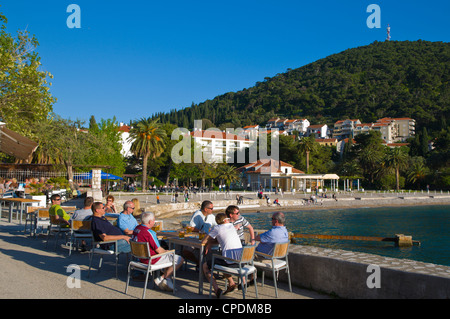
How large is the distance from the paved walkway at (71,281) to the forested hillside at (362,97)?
130m

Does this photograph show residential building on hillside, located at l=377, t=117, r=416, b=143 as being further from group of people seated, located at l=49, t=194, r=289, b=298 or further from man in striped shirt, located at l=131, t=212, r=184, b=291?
man in striped shirt, located at l=131, t=212, r=184, b=291

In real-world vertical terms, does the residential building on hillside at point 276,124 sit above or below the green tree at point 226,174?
above

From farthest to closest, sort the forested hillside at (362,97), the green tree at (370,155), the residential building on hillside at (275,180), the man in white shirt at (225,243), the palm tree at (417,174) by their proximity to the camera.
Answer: the forested hillside at (362,97) < the green tree at (370,155) < the palm tree at (417,174) < the residential building on hillside at (275,180) < the man in white shirt at (225,243)

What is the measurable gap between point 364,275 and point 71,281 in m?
4.20

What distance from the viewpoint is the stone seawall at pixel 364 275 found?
4.19 metres

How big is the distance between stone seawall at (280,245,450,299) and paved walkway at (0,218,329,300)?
23cm

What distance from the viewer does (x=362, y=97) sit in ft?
534

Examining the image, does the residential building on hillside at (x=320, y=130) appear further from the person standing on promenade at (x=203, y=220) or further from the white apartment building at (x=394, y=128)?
the person standing on promenade at (x=203, y=220)

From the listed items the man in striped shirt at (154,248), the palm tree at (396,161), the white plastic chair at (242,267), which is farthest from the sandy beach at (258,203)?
the white plastic chair at (242,267)

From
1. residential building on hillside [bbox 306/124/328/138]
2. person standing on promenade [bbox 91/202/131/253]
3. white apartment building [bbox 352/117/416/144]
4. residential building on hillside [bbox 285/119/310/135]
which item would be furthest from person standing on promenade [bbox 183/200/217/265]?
residential building on hillside [bbox 285/119/310/135]

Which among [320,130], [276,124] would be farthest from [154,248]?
[276,124]

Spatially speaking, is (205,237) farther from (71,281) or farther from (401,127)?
(401,127)
